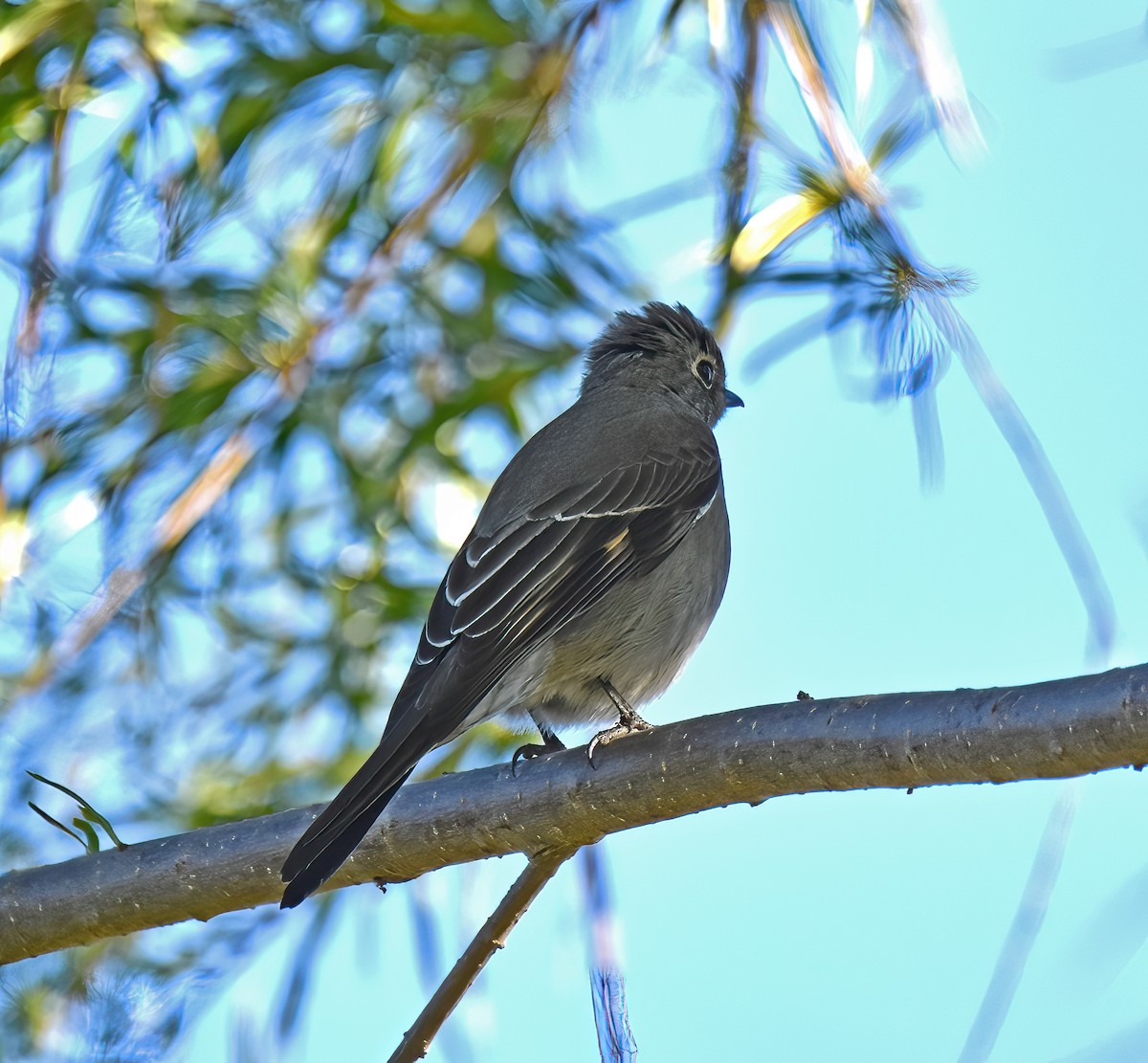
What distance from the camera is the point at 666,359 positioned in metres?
3.20

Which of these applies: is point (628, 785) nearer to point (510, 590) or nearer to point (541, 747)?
point (510, 590)

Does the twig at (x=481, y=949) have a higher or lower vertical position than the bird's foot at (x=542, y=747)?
lower

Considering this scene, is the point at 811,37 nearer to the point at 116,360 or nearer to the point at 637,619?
the point at 637,619

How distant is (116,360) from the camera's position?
112 inches

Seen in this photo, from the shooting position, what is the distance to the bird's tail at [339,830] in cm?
184

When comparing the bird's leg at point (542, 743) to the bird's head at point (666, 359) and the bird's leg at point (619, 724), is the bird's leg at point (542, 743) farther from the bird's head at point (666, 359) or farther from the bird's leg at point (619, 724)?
the bird's head at point (666, 359)

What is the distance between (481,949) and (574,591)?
0.59m

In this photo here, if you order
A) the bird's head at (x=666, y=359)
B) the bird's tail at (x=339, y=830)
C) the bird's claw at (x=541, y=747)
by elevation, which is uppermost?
the bird's head at (x=666, y=359)

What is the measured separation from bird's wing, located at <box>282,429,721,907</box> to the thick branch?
118 millimetres

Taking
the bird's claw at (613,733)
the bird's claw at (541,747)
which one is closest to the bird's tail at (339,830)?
the bird's claw at (613,733)

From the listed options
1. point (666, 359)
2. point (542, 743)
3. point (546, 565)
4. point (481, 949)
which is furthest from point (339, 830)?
point (666, 359)

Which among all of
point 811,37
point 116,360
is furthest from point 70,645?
point 811,37

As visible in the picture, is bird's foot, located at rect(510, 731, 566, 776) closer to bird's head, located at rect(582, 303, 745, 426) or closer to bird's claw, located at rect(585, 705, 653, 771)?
bird's claw, located at rect(585, 705, 653, 771)

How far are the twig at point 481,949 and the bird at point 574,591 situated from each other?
17 cm
